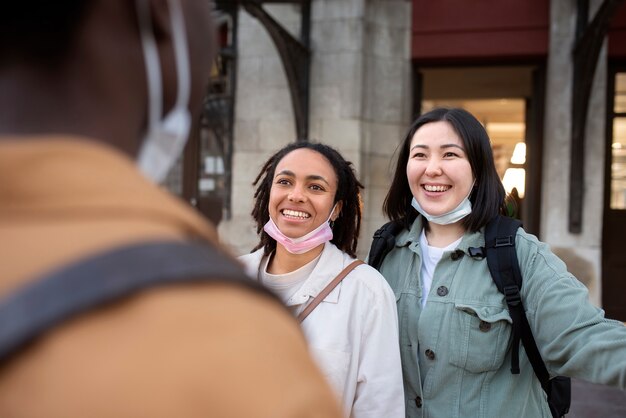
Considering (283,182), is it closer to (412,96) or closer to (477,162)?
(477,162)

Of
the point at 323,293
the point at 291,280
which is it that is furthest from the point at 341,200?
the point at 323,293

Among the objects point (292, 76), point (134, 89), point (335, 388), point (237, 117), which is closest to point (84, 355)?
point (134, 89)

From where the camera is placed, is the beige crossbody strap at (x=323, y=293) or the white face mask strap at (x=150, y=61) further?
the beige crossbody strap at (x=323, y=293)

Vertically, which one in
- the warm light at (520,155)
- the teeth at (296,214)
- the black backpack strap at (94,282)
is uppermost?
the warm light at (520,155)

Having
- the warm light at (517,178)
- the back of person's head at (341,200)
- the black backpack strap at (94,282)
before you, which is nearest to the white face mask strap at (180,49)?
the black backpack strap at (94,282)

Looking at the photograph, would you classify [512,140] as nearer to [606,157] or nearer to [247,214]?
[606,157]

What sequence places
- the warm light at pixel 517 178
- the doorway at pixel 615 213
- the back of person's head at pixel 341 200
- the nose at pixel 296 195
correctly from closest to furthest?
1. the nose at pixel 296 195
2. the back of person's head at pixel 341 200
3. the doorway at pixel 615 213
4. the warm light at pixel 517 178

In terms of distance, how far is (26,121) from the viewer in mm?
662

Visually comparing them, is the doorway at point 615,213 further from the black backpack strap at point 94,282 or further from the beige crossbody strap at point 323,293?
the black backpack strap at point 94,282

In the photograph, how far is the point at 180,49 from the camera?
0.79 m

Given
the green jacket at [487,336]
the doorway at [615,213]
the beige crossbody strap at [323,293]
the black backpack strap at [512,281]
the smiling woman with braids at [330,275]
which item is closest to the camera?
the green jacket at [487,336]

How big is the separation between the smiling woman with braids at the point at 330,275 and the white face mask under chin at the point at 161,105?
4.07 feet

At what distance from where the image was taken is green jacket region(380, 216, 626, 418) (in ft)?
6.46

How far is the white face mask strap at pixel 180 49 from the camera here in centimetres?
78
